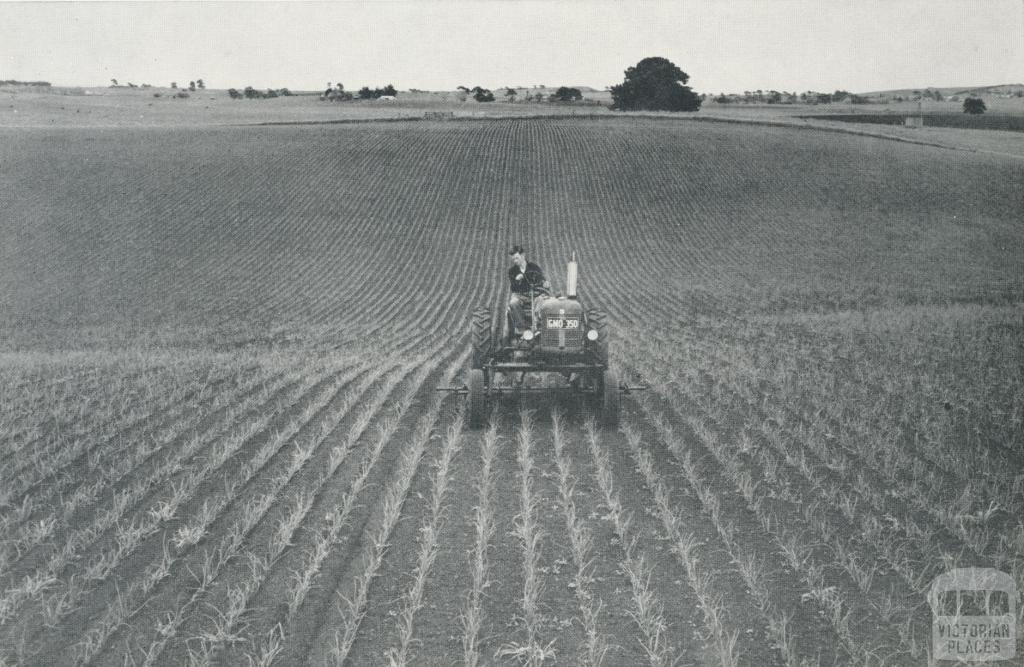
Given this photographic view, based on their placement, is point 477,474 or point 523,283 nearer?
point 477,474

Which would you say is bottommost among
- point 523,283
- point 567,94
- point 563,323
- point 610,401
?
point 610,401

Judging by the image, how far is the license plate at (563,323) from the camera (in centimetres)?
921

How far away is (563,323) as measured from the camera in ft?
30.2

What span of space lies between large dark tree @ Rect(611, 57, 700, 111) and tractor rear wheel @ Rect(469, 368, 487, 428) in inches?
2402

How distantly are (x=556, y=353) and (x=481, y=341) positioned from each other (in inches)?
41.5

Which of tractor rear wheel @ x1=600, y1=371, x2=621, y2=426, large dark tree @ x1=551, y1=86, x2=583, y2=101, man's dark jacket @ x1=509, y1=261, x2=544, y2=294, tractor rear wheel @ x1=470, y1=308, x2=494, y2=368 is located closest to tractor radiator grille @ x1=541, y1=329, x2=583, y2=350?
tractor rear wheel @ x1=600, y1=371, x2=621, y2=426

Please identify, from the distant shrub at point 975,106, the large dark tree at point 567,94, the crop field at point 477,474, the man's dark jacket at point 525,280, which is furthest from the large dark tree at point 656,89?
the man's dark jacket at point 525,280

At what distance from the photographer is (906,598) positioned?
16.9 feet

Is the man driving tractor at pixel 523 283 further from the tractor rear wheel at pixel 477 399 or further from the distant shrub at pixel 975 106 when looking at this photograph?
the distant shrub at pixel 975 106

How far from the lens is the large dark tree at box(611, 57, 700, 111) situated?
65.5m

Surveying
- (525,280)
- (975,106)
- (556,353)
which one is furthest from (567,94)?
(556,353)

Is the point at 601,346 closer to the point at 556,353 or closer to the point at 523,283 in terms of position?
the point at 556,353

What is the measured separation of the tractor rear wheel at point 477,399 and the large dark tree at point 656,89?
61.0 m

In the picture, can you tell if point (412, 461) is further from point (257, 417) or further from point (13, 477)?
point (13, 477)
